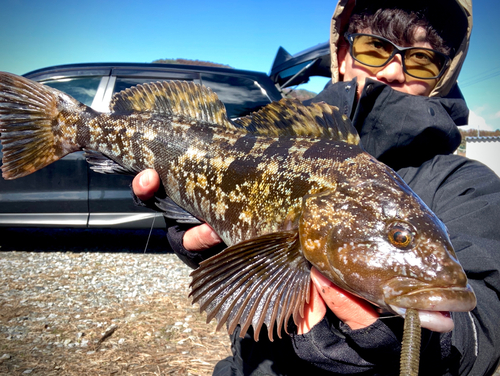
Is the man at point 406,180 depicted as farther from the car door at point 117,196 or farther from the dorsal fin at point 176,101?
the car door at point 117,196

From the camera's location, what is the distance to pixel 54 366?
3.02 m

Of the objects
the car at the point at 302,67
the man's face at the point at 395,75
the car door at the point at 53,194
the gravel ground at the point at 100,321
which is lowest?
the gravel ground at the point at 100,321

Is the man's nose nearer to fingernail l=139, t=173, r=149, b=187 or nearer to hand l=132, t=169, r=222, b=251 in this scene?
hand l=132, t=169, r=222, b=251

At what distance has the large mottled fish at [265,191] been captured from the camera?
137cm

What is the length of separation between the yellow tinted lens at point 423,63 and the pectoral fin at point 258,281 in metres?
1.55

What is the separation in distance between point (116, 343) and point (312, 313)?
2578mm

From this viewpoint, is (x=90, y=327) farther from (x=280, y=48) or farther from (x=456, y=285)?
(x=280, y=48)

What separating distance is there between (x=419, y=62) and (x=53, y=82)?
207 inches

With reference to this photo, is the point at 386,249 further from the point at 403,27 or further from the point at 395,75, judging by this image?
the point at 403,27

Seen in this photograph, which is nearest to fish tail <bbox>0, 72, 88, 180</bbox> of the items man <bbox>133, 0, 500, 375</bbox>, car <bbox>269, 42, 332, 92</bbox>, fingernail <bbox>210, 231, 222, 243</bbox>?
man <bbox>133, 0, 500, 375</bbox>

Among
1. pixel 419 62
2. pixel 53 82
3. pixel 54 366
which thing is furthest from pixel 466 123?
pixel 53 82

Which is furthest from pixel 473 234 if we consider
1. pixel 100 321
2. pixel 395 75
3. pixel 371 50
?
pixel 100 321

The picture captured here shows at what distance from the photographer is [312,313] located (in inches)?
→ 64.1

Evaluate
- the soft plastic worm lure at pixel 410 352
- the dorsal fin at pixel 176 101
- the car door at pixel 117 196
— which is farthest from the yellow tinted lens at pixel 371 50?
the car door at pixel 117 196
